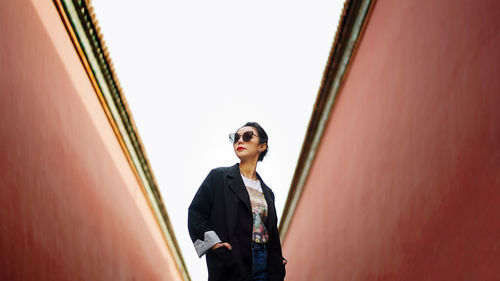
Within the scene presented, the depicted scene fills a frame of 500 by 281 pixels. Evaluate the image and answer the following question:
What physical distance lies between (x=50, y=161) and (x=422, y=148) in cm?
224

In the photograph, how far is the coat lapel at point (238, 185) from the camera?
3.18 meters

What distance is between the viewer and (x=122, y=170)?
629 cm

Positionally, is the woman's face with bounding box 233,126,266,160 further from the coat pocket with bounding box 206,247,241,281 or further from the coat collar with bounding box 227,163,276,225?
the coat pocket with bounding box 206,247,241,281

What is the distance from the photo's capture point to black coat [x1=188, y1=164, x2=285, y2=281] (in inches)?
116

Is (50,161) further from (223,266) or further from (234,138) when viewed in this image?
(223,266)

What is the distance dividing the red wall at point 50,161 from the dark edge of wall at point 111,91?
0.13 metres

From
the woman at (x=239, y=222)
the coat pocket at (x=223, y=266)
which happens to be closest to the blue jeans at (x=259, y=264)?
the woman at (x=239, y=222)

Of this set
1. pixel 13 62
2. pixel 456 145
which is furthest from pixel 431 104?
pixel 13 62

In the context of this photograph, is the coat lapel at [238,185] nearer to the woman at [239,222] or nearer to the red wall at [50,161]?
the woman at [239,222]

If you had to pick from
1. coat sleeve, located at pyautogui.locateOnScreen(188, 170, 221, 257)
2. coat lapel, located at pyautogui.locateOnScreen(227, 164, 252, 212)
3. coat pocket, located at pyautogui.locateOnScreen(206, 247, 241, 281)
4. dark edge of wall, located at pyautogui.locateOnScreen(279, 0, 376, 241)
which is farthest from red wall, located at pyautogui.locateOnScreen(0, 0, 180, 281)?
dark edge of wall, located at pyautogui.locateOnScreen(279, 0, 376, 241)

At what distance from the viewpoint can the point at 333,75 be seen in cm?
540

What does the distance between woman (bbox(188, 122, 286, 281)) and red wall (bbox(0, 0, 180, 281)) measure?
909mm

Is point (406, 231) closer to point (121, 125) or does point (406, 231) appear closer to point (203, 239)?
point (203, 239)

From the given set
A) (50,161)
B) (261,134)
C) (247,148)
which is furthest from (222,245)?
(50,161)
